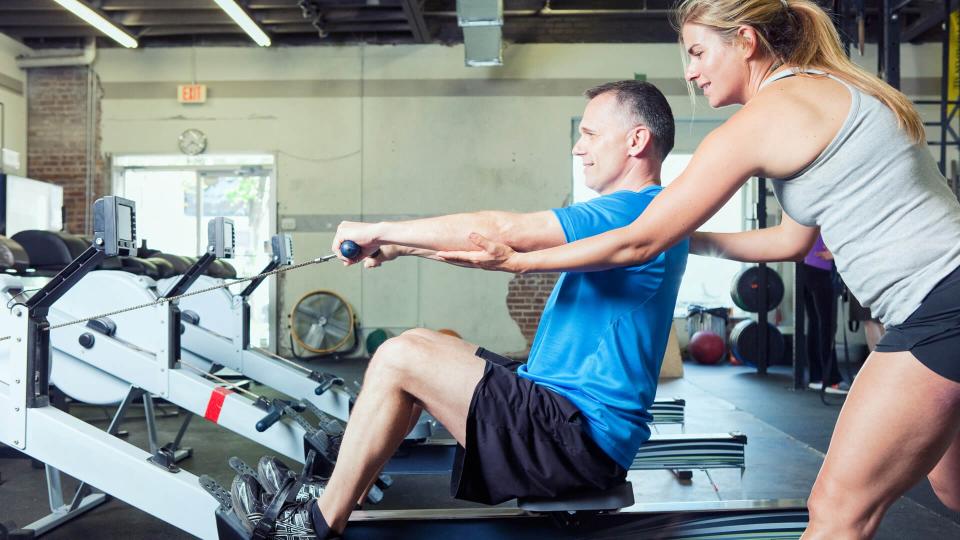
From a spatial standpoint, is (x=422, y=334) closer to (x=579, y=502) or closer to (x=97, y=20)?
(x=579, y=502)

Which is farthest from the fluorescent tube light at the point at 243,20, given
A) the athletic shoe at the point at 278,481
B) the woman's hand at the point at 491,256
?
the woman's hand at the point at 491,256

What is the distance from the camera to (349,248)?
1.62m

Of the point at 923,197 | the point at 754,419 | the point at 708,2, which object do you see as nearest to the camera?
the point at 923,197

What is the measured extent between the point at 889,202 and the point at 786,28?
381 millimetres

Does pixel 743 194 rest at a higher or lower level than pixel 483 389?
higher

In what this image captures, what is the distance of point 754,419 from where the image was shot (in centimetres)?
476

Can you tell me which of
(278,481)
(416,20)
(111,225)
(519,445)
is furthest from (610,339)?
(416,20)

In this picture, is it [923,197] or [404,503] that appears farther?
[404,503]

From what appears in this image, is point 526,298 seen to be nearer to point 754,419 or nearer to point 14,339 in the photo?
point 754,419

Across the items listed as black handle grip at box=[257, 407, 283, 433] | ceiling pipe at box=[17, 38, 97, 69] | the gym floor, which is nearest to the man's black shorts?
black handle grip at box=[257, 407, 283, 433]

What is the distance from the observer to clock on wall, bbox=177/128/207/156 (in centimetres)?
852

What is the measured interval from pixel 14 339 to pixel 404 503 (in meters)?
1.60

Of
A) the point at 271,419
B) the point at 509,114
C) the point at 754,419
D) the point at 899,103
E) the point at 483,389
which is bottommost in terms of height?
the point at 754,419

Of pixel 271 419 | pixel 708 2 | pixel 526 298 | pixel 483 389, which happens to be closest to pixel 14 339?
pixel 271 419
